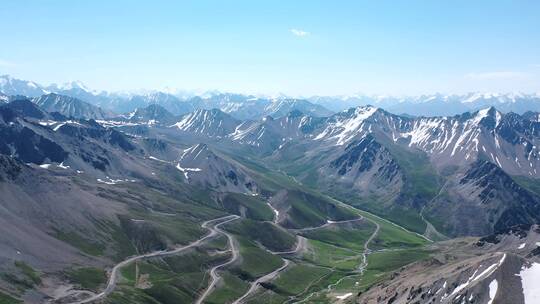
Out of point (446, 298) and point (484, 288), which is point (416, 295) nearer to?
point (446, 298)

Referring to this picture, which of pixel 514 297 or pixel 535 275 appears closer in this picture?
pixel 514 297

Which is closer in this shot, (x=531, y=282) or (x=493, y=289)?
(x=493, y=289)

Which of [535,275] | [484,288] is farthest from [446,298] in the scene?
[535,275]

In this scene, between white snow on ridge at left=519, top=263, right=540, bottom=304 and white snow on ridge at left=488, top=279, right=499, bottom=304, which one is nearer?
white snow on ridge at left=519, top=263, right=540, bottom=304

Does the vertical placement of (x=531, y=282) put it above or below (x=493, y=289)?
above

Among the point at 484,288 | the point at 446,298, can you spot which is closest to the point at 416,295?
the point at 446,298

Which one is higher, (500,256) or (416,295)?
(500,256)

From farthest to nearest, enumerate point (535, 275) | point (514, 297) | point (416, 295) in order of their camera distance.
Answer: point (416, 295), point (535, 275), point (514, 297)

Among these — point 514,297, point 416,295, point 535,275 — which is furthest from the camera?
point 416,295

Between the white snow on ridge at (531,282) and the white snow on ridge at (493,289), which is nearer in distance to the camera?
the white snow on ridge at (531,282)

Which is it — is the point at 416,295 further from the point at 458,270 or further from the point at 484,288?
the point at 484,288
